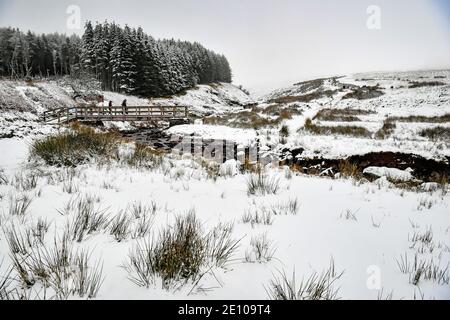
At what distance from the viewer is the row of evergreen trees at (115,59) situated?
45.6m

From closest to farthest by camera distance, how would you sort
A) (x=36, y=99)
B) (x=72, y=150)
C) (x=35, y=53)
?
(x=72, y=150) → (x=36, y=99) → (x=35, y=53)

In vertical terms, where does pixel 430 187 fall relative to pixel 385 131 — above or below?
below

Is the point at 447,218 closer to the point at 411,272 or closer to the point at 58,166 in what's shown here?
the point at 411,272

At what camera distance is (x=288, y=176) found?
6.00 metres

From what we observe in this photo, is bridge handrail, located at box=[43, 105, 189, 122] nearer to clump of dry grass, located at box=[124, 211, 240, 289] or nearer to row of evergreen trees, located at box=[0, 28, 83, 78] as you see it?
clump of dry grass, located at box=[124, 211, 240, 289]

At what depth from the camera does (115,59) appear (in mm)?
44812

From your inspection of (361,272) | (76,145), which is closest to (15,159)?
(76,145)

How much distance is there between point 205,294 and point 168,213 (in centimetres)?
171

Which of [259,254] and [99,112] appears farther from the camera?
[99,112]

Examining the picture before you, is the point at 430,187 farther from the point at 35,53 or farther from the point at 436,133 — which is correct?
the point at 35,53

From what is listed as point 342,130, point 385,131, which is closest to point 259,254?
point 342,130

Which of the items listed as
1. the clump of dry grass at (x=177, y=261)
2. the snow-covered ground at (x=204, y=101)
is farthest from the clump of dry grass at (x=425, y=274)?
the snow-covered ground at (x=204, y=101)

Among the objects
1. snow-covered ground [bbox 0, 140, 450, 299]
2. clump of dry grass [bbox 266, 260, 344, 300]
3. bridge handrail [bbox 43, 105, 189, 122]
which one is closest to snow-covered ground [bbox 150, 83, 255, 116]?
bridge handrail [bbox 43, 105, 189, 122]

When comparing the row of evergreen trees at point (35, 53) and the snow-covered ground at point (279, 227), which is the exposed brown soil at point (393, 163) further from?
the row of evergreen trees at point (35, 53)
